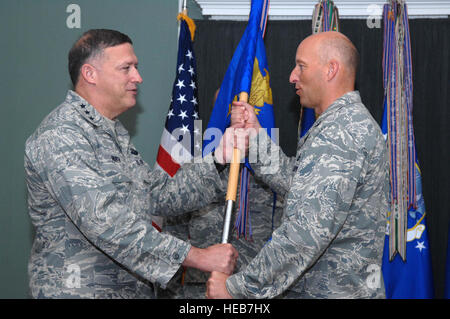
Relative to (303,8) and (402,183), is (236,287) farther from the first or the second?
(303,8)

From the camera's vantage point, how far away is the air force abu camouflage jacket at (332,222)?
164 cm

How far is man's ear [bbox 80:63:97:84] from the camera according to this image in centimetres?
205

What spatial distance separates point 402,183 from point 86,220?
6.44ft

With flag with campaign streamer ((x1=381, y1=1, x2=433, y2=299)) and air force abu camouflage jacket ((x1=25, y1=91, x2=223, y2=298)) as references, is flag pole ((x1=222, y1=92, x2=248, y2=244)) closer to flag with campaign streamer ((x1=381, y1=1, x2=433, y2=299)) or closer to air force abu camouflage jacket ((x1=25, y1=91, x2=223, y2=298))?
air force abu camouflage jacket ((x1=25, y1=91, x2=223, y2=298))

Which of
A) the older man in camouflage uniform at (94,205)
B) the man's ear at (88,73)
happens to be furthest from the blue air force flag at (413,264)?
the man's ear at (88,73)

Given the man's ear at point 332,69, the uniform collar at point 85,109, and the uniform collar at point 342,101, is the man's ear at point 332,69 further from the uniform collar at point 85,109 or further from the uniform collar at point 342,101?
the uniform collar at point 85,109

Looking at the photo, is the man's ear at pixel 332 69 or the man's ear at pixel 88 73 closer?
the man's ear at pixel 332 69

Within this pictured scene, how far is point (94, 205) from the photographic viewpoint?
1.72m

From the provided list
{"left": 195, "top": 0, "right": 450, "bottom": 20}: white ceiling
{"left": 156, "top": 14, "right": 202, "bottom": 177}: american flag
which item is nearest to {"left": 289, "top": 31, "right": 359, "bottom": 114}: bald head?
{"left": 156, "top": 14, "right": 202, "bottom": 177}: american flag

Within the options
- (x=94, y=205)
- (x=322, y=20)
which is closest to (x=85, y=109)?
(x=94, y=205)

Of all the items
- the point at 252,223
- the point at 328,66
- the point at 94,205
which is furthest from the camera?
the point at 252,223

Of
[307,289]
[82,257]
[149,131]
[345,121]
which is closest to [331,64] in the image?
[345,121]

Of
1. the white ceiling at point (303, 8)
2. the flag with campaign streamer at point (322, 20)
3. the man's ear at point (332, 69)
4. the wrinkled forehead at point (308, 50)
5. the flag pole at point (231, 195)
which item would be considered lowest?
the flag pole at point (231, 195)

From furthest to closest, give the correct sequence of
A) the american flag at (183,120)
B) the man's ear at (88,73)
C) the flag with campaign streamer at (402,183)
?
1. the american flag at (183,120)
2. the flag with campaign streamer at (402,183)
3. the man's ear at (88,73)
